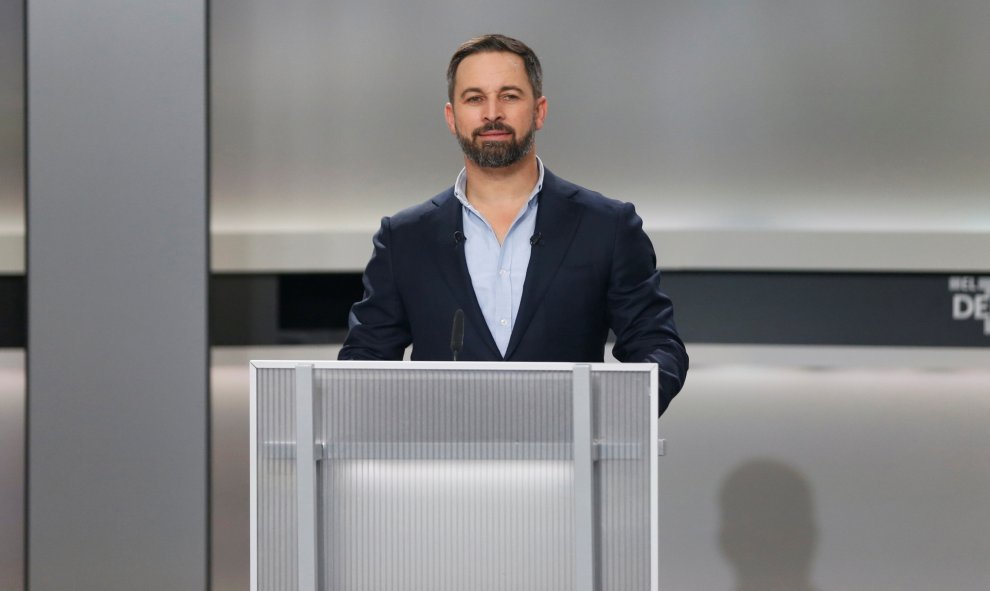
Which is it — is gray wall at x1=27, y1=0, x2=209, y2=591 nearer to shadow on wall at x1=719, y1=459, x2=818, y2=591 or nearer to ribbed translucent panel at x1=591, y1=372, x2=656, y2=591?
shadow on wall at x1=719, y1=459, x2=818, y2=591

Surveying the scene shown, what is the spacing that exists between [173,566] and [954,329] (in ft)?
8.02

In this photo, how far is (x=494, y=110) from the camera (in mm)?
2035

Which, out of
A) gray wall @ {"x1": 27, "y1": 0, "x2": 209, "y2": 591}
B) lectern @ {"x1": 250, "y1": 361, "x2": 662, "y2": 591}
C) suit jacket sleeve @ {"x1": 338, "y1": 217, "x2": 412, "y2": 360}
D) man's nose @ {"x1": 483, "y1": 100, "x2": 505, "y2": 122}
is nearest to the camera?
lectern @ {"x1": 250, "y1": 361, "x2": 662, "y2": 591}

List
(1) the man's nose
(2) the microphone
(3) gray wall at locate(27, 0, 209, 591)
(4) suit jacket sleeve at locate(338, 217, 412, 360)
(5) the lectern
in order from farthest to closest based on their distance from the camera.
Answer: (3) gray wall at locate(27, 0, 209, 591) → (4) suit jacket sleeve at locate(338, 217, 412, 360) → (1) the man's nose → (2) the microphone → (5) the lectern

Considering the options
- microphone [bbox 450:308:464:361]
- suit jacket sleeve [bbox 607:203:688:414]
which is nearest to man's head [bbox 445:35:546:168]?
suit jacket sleeve [bbox 607:203:688:414]

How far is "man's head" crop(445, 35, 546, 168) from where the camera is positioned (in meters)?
2.04

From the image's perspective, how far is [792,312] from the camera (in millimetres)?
3309

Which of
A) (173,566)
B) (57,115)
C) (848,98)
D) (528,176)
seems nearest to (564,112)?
(848,98)

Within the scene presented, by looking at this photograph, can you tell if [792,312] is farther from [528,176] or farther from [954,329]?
[528,176]

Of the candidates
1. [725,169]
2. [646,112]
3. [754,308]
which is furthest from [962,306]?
[646,112]

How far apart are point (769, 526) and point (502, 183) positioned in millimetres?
1775

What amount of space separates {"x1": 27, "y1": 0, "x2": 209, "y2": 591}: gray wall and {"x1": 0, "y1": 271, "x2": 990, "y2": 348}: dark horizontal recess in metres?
0.09

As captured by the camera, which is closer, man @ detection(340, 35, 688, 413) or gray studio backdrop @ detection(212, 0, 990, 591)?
man @ detection(340, 35, 688, 413)

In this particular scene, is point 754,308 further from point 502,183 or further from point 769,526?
point 502,183
